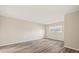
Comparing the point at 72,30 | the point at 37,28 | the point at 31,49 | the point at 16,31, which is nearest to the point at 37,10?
the point at 31,49

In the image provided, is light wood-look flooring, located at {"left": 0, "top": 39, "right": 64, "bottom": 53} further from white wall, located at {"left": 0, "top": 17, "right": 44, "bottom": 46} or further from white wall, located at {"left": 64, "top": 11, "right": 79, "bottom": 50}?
white wall, located at {"left": 0, "top": 17, "right": 44, "bottom": 46}

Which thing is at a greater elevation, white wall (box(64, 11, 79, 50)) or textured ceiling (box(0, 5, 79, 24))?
textured ceiling (box(0, 5, 79, 24))

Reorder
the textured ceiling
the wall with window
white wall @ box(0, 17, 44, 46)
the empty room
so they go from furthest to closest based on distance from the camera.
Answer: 1. the wall with window
2. white wall @ box(0, 17, 44, 46)
3. the empty room
4. the textured ceiling

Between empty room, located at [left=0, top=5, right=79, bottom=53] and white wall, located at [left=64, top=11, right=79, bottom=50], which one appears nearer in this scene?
empty room, located at [left=0, top=5, right=79, bottom=53]

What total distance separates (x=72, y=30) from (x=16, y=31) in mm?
3557

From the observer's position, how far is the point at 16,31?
4387mm

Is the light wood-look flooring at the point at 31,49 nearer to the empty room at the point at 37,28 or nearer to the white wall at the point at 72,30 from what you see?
the empty room at the point at 37,28

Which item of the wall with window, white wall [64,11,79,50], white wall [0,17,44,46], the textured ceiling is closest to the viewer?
the textured ceiling

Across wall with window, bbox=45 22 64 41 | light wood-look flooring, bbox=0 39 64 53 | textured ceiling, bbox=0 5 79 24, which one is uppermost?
textured ceiling, bbox=0 5 79 24

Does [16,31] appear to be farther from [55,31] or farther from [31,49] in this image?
[55,31]

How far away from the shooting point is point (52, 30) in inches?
246

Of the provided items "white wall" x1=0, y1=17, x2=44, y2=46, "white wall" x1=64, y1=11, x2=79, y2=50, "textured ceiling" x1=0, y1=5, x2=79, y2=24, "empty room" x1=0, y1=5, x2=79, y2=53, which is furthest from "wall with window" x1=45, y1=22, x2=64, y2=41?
"textured ceiling" x1=0, y1=5, x2=79, y2=24

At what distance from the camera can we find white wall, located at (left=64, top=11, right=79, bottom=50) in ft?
9.01
